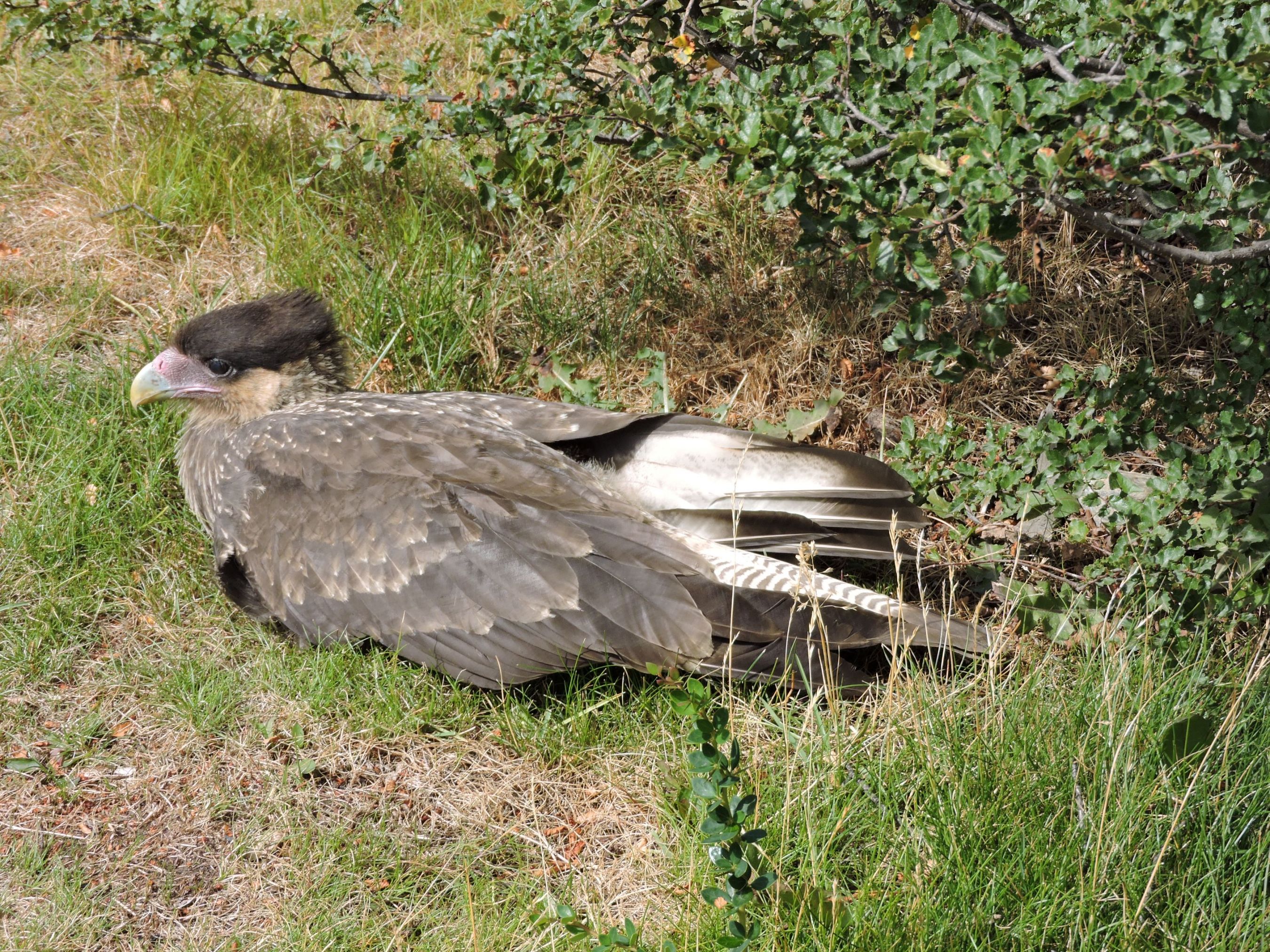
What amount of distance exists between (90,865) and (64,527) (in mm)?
1509

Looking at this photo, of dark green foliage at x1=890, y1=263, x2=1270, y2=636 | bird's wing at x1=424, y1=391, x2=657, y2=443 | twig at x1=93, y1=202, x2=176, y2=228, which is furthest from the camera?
twig at x1=93, y1=202, x2=176, y2=228

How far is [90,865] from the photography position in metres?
3.71

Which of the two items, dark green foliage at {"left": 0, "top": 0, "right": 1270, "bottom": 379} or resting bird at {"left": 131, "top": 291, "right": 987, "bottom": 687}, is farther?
resting bird at {"left": 131, "top": 291, "right": 987, "bottom": 687}

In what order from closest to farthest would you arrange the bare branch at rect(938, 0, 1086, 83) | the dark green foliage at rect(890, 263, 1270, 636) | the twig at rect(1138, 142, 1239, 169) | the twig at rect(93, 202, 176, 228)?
the twig at rect(1138, 142, 1239, 169) < the bare branch at rect(938, 0, 1086, 83) < the dark green foliage at rect(890, 263, 1270, 636) < the twig at rect(93, 202, 176, 228)

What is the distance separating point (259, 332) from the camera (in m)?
4.87

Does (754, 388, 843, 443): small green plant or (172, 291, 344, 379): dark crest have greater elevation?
(172, 291, 344, 379): dark crest

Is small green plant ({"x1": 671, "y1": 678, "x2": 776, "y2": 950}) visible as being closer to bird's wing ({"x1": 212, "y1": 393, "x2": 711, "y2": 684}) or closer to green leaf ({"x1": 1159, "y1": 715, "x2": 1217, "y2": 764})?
bird's wing ({"x1": 212, "y1": 393, "x2": 711, "y2": 684})

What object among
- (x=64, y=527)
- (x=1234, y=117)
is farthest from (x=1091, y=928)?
(x=64, y=527)

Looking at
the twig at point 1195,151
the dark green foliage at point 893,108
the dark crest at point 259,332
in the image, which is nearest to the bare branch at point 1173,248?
the dark green foliage at point 893,108

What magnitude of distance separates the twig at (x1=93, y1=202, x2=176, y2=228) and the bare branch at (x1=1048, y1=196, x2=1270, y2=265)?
435cm

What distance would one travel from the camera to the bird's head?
4855 millimetres

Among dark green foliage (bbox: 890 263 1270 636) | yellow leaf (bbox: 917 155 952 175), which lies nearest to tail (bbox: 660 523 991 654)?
dark green foliage (bbox: 890 263 1270 636)

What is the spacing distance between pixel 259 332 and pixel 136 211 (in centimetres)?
156

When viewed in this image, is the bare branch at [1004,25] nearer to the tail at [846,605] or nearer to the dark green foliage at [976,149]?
the dark green foliage at [976,149]
